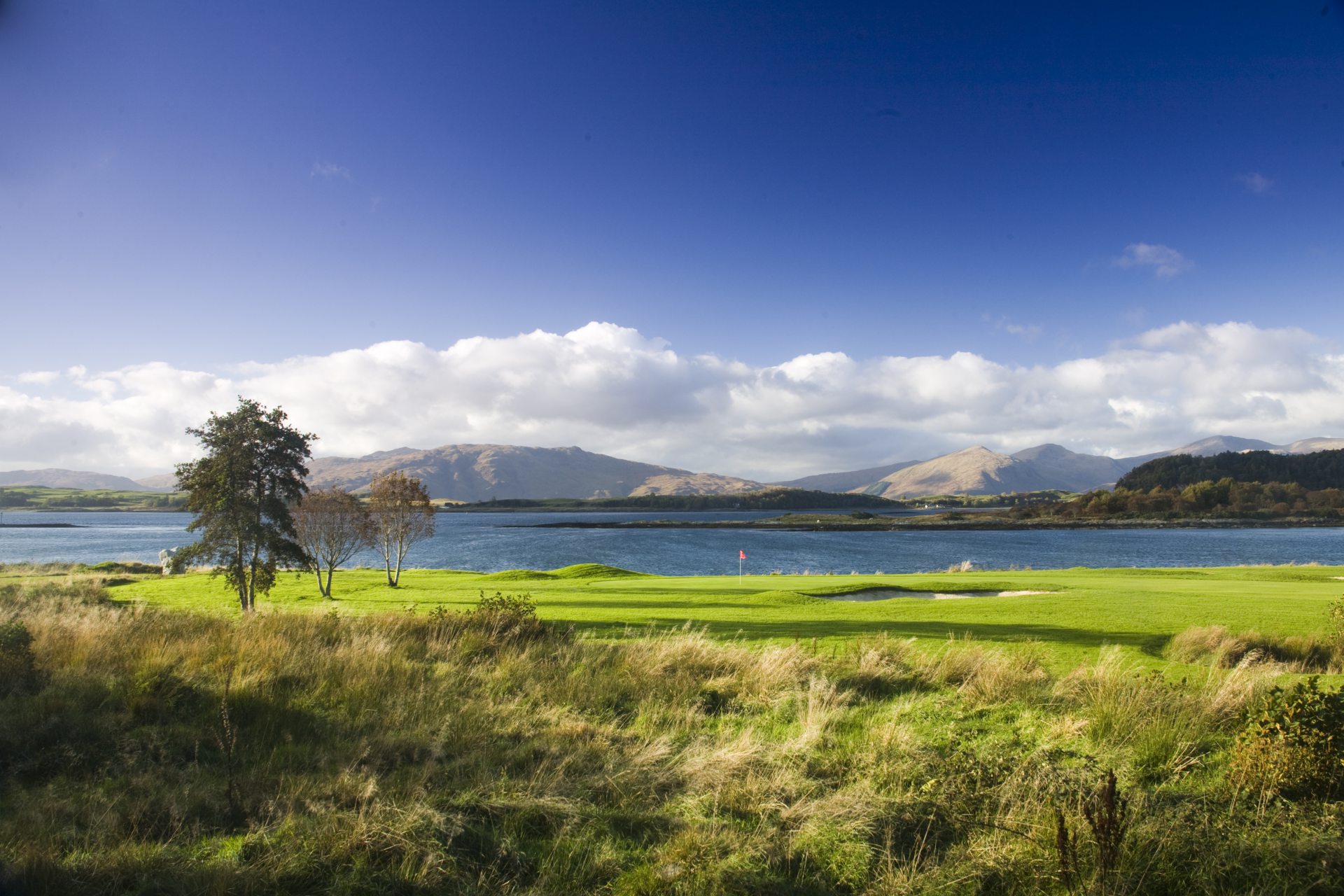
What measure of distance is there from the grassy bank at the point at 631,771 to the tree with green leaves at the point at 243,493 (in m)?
→ 9.52

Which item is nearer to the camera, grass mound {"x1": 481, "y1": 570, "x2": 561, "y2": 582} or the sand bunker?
the sand bunker

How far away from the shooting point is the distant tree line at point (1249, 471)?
526 ft

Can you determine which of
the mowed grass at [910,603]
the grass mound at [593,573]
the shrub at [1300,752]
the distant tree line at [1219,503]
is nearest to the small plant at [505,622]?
the mowed grass at [910,603]

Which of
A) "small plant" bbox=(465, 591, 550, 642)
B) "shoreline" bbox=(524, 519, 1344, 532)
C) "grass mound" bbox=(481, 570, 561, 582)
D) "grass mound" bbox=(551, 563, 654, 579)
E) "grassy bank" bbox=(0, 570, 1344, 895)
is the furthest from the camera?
"shoreline" bbox=(524, 519, 1344, 532)

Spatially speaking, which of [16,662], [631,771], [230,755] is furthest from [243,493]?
[631,771]

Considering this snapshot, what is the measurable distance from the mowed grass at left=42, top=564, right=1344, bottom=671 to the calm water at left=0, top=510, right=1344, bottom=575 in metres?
28.3

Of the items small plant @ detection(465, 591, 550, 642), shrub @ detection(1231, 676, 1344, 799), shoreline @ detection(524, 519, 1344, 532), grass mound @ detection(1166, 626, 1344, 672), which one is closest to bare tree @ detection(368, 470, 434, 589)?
small plant @ detection(465, 591, 550, 642)

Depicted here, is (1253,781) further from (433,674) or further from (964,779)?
(433,674)

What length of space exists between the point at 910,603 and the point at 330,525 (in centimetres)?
2770

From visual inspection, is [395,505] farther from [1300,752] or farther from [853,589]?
[1300,752]

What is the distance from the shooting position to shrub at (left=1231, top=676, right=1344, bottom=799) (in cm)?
594

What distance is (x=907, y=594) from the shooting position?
74.0 ft

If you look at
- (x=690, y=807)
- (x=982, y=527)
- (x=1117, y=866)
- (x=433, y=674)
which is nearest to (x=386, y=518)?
(x=433, y=674)

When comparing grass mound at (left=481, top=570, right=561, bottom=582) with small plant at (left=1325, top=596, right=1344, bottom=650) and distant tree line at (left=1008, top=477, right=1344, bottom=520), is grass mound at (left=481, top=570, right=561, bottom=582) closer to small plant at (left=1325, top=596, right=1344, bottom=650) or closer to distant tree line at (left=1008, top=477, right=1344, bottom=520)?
small plant at (left=1325, top=596, right=1344, bottom=650)
